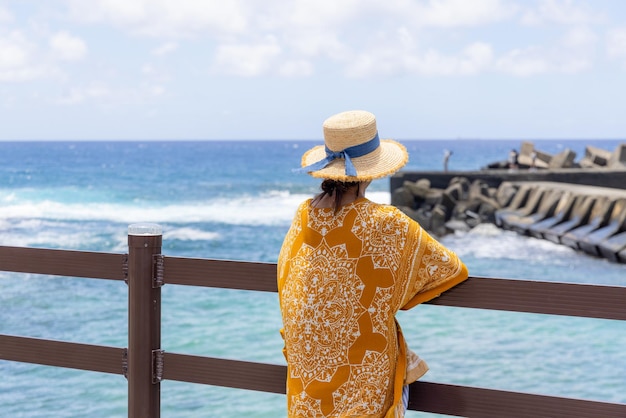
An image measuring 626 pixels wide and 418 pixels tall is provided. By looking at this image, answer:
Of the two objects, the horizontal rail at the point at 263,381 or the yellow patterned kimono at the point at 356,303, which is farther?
the horizontal rail at the point at 263,381

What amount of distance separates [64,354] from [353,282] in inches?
54.5

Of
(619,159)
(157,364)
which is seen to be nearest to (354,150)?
(157,364)

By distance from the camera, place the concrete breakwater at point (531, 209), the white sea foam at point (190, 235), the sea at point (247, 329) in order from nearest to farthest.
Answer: the sea at point (247, 329)
the concrete breakwater at point (531, 209)
the white sea foam at point (190, 235)

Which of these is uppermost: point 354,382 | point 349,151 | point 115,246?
point 349,151

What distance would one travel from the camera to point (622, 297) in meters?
2.58

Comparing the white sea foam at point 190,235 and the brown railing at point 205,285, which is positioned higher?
the brown railing at point 205,285

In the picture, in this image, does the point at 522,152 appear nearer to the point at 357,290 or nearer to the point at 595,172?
the point at 595,172

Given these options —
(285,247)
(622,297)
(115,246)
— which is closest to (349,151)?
(285,247)

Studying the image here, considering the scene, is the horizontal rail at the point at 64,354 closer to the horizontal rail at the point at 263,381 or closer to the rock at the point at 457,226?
the horizontal rail at the point at 263,381

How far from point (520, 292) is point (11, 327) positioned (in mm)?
10000

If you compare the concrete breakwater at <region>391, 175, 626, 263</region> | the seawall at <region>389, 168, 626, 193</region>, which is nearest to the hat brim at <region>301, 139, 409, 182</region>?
the concrete breakwater at <region>391, 175, 626, 263</region>

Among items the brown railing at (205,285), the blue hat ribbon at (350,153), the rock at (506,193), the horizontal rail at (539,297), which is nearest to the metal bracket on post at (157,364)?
the brown railing at (205,285)

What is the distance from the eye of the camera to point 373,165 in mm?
2543

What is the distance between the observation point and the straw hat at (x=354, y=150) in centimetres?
254
